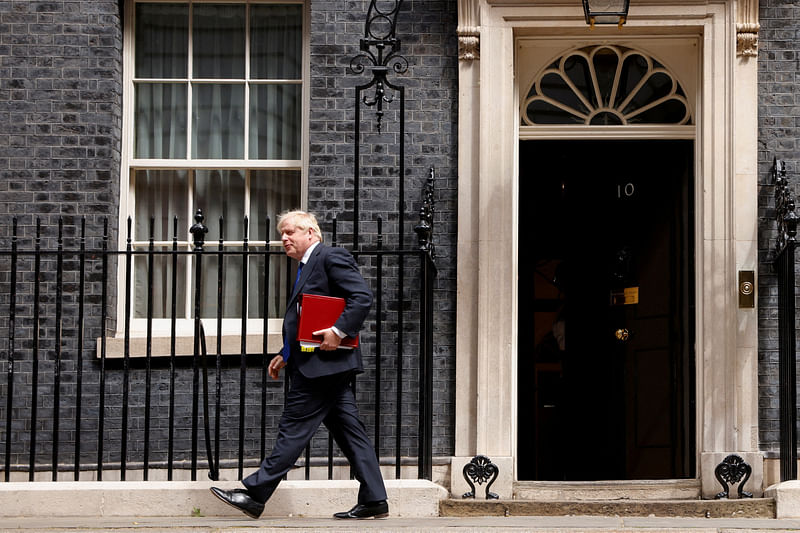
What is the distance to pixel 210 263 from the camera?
9086 millimetres

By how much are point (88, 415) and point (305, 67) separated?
2.98 metres

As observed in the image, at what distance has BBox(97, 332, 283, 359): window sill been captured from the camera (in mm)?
8633

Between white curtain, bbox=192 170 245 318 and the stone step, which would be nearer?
the stone step

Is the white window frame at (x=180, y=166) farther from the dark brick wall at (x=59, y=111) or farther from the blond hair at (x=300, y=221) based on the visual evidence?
the blond hair at (x=300, y=221)

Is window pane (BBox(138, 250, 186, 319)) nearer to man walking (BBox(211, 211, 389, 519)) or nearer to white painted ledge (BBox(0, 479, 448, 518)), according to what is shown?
white painted ledge (BBox(0, 479, 448, 518))

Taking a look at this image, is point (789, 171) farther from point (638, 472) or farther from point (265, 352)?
point (265, 352)

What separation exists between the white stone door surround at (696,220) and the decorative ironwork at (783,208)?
0.19 m

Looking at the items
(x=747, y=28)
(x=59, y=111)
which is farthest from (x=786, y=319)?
(x=59, y=111)

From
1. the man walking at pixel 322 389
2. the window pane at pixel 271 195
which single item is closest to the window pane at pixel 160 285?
the window pane at pixel 271 195

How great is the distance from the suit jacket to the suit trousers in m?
0.07

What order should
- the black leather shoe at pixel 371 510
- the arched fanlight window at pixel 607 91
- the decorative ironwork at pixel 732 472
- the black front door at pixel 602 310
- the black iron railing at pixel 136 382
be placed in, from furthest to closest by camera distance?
1. the black front door at pixel 602 310
2. the arched fanlight window at pixel 607 91
3. the black iron railing at pixel 136 382
4. the decorative ironwork at pixel 732 472
5. the black leather shoe at pixel 371 510

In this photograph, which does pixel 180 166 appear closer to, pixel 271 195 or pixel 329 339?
pixel 271 195

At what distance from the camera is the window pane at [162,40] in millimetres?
9211

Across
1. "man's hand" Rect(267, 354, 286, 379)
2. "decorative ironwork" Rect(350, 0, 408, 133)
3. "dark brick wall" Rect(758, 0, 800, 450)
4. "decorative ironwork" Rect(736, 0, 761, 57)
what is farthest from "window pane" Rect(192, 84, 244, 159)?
"dark brick wall" Rect(758, 0, 800, 450)
